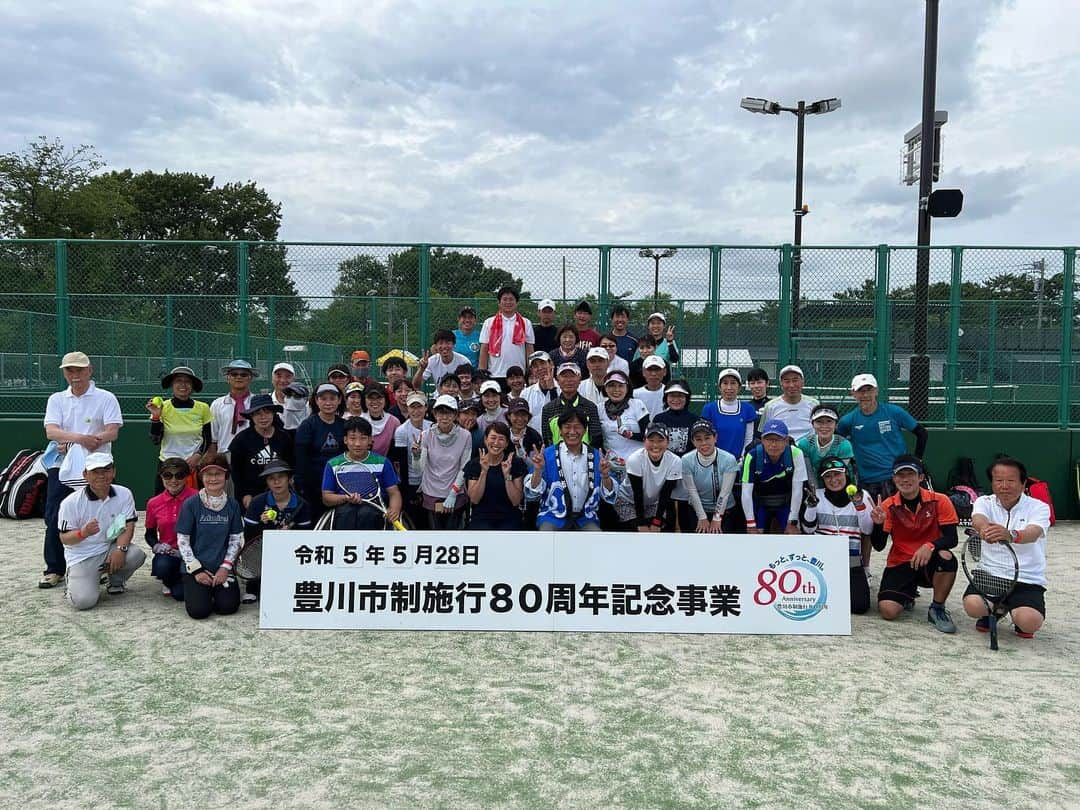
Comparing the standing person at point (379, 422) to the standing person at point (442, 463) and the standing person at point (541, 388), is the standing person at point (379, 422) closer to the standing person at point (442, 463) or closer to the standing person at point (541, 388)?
the standing person at point (442, 463)

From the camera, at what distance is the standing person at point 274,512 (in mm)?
6035

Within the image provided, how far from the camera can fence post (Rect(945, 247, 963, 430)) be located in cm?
1016

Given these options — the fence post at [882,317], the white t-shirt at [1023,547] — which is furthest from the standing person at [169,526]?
the fence post at [882,317]

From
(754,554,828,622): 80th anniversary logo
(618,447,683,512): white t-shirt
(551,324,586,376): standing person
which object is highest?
(551,324,586,376): standing person

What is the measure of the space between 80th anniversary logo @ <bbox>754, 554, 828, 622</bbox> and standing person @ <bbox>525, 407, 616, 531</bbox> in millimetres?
1448

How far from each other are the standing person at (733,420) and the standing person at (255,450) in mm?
3764

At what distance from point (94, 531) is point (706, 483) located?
188 inches

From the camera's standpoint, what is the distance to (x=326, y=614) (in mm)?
5348

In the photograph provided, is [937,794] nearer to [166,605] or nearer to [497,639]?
[497,639]

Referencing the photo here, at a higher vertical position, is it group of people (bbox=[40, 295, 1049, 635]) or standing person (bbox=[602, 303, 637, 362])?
standing person (bbox=[602, 303, 637, 362])

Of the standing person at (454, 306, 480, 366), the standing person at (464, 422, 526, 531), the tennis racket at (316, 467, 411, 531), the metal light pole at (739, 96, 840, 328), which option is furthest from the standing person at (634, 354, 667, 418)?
the metal light pole at (739, 96, 840, 328)

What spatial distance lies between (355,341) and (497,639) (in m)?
6.12

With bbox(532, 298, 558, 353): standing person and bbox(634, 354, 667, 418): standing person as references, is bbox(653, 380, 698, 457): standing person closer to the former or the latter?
bbox(634, 354, 667, 418): standing person

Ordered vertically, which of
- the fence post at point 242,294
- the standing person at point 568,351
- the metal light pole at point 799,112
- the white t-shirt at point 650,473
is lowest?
the white t-shirt at point 650,473
